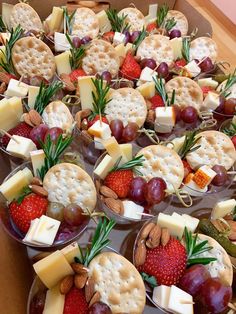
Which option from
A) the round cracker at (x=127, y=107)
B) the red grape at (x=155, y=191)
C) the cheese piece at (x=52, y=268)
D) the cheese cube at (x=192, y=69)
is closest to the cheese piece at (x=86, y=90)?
the round cracker at (x=127, y=107)

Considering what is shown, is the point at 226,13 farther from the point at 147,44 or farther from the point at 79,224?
the point at 79,224

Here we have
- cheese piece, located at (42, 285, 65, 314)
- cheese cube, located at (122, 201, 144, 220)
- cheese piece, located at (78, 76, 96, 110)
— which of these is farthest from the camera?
cheese piece, located at (78, 76, 96, 110)

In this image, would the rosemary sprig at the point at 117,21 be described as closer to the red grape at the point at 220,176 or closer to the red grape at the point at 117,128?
the red grape at the point at 117,128

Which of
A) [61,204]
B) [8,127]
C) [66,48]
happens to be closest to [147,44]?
[66,48]

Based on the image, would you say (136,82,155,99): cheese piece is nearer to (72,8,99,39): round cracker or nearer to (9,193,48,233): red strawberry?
(72,8,99,39): round cracker

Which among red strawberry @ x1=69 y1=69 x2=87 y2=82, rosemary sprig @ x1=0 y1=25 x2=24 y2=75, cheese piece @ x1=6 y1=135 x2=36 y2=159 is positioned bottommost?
rosemary sprig @ x1=0 y1=25 x2=24 y2=75

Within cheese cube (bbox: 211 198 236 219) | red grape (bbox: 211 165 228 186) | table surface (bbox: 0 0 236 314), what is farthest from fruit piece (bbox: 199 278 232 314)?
red grape (bbox: 211 165 228 186)
